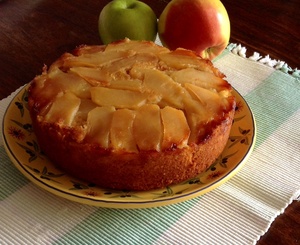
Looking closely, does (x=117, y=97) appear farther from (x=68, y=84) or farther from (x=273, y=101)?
(x=273, y=101)

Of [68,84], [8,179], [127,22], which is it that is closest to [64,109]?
[68,84]

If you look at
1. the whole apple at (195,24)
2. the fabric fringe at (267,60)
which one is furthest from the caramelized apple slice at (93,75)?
the fabric fringe at (267,60)

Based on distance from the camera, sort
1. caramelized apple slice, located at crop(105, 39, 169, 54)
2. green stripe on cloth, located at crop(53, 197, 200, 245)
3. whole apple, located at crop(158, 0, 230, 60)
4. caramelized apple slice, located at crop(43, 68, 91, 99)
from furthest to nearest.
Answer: whole apple, located at crop(158, 0, 230, 60), caramelized apple slice, located at crop(105, 39, 169, 54), caramelized apple slice, located at crop(43, 68, 91, 99), green stripe on cloth, located at crop(53, 197, 200, 245)

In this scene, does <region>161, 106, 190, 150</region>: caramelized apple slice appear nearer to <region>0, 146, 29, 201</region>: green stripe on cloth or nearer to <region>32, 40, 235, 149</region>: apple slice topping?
<region>32, 40, 235, 149</region>: apple slice topping

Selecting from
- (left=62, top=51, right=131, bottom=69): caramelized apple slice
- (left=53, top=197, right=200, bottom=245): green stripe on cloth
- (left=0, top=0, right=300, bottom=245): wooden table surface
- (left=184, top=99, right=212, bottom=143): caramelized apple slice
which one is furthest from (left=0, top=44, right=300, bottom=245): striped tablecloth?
(left=0, top=0, right=300, bottom=245): wooden table surface

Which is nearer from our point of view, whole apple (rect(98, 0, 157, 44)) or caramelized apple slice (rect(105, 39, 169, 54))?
caramelized apple slice (rect(105, 39, 169, 54))
